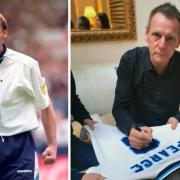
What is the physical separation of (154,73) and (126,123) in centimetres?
20

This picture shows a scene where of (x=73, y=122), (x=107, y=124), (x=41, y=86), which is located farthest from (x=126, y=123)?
(x=41, y=86)

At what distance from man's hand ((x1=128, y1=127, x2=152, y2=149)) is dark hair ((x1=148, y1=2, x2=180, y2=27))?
1.21ft

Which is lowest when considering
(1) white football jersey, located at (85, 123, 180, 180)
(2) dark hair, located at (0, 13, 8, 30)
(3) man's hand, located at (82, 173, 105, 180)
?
(3) man's hand, located at (82, 173, 105, 180)

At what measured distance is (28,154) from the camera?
0.88 meters

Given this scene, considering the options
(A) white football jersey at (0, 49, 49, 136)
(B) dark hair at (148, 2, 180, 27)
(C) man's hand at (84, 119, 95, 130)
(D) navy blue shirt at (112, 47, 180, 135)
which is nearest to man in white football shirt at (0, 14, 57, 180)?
(A) white football jersey at (0, 49, 49, 136)

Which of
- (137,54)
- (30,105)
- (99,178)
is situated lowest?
(99,178)

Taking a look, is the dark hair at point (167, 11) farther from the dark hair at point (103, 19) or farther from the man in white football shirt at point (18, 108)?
the man in white football shirt at point (18, 108)

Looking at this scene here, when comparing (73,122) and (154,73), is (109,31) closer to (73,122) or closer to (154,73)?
(154,73)

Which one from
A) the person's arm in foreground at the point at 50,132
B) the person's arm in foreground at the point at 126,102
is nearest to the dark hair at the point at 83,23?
the person's arm in foreground at the point at 126,102

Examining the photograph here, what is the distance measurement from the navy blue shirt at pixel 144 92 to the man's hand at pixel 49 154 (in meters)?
0.24

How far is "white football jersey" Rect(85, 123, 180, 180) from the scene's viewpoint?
39.1 inches

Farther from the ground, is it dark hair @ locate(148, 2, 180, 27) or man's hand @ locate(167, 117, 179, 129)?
dark hair @ locate(148, 2, 180, 27)

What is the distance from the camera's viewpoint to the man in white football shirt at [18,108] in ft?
2.78

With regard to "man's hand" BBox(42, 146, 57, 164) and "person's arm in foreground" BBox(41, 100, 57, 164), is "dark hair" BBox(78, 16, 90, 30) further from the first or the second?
"man's hand" BBox(42, 146, 57, 164)
